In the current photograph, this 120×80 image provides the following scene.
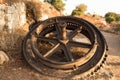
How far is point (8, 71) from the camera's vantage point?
8734 millimetres

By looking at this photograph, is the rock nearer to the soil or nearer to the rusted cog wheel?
the soil

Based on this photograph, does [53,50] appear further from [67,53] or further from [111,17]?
[111,17]

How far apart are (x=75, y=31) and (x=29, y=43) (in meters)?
1.48

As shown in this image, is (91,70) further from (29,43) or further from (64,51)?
(29,43)

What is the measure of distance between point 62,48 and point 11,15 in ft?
6.27

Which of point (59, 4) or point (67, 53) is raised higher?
point (59, 4)

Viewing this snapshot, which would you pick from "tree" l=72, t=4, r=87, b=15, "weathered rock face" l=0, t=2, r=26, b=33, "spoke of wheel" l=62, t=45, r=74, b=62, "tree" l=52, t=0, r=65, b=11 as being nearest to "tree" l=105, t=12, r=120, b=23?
"tree" l=72, t=4, r=87, b=15

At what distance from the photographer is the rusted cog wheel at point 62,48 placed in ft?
28.5

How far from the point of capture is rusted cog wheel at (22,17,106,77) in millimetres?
8695

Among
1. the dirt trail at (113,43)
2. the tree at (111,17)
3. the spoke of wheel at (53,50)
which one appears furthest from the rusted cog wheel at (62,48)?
the tree at (111,17)

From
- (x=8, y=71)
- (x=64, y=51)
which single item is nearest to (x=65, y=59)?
(x=64, y=51)

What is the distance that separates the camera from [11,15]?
976 cm

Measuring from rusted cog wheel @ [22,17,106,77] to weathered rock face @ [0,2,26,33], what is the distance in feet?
1.87

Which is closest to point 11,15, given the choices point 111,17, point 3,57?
point 3,57
